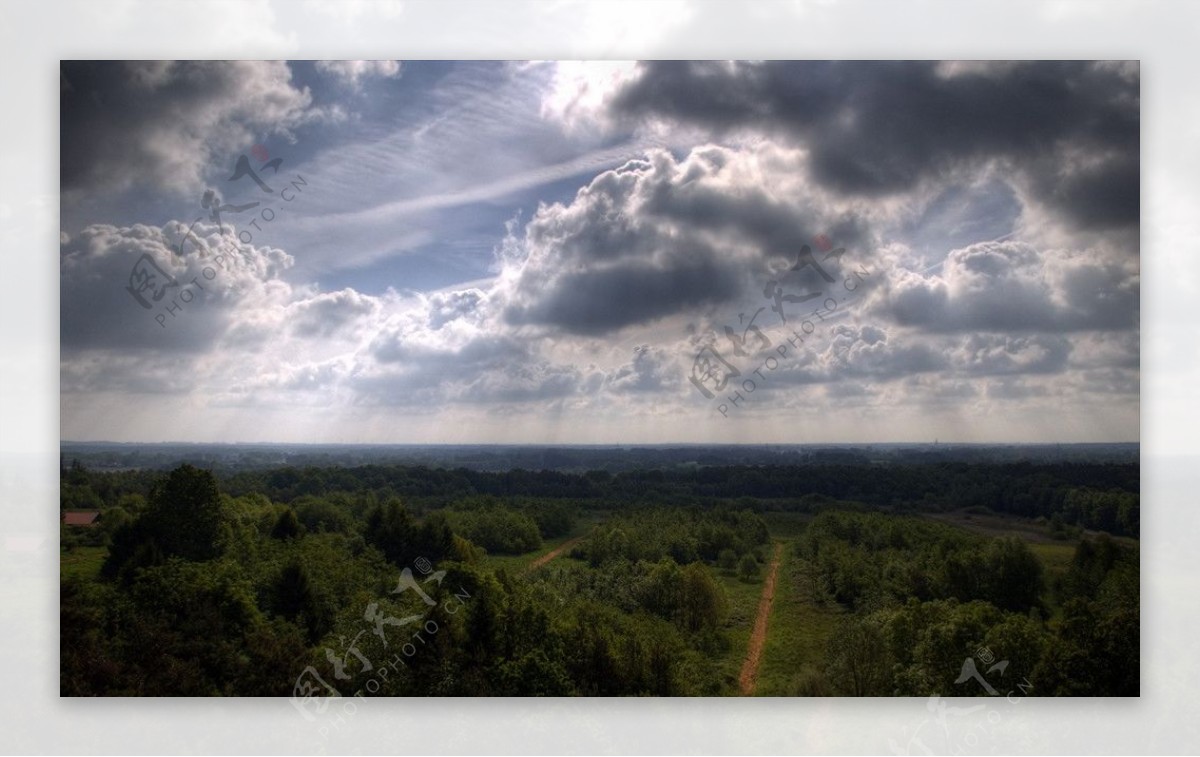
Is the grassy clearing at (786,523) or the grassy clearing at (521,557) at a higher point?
the grassy clearing at (786,523)

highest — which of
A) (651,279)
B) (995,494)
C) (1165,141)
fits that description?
(1165,141)

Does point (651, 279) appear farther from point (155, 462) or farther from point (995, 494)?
point (155, 462)

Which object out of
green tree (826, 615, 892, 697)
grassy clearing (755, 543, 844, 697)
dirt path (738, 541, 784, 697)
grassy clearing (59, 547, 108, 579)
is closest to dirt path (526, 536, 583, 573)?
dirt path (738, 541, 784, 697)

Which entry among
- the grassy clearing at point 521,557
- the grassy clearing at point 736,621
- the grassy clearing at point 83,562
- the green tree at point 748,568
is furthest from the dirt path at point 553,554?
the grassy clearing at point 83,562


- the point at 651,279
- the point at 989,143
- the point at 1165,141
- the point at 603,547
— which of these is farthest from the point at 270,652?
the point at 1165,141
